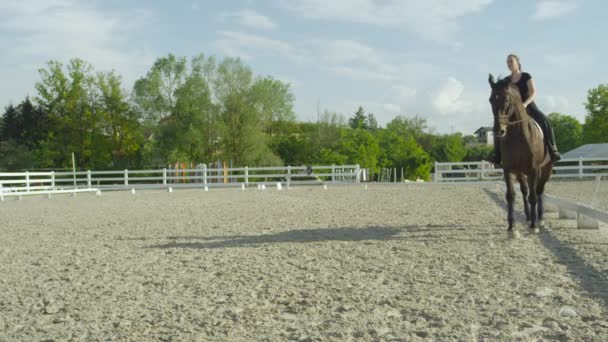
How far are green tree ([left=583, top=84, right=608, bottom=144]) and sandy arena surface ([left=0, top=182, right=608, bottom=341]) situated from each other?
51331 millimetres

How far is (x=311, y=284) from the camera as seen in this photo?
4.09m

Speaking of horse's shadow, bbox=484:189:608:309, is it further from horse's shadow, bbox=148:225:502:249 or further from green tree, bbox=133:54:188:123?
green tree, bbox=133:54:188:123

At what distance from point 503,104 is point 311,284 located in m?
3.66

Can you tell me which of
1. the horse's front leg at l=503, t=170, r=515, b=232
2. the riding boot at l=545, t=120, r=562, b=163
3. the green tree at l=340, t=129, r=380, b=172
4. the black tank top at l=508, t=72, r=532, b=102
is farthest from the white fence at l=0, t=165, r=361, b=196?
the green tree at l=340, t=129, r=380, b=172

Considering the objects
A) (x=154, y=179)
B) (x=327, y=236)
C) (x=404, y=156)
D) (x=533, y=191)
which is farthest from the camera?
(x=404, y=156)

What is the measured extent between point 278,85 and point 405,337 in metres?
44.0

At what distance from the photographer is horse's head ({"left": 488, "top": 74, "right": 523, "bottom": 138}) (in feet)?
20.1

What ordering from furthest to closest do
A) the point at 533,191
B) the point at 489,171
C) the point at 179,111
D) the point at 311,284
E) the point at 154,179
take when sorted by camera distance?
1. the point at 179,111
2. the point at 154,179
3. the point at 489,171
4. the point at 533,191
5. the point at 311,284

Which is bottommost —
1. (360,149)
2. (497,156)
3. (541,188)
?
(541,188)

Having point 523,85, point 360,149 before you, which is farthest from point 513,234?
point 360,149

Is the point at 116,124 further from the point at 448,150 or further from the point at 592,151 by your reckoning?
the point at 448,150

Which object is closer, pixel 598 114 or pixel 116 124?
pixel 116 124

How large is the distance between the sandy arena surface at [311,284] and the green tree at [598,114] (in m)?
51.3

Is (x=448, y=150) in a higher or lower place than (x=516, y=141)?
higher
